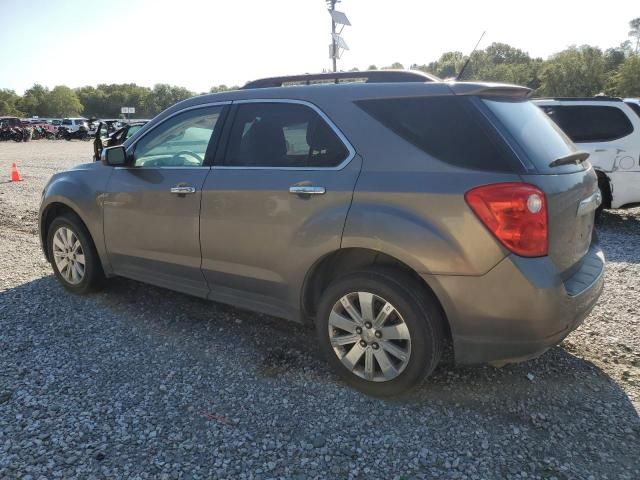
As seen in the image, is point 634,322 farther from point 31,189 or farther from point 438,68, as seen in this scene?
point 438,68

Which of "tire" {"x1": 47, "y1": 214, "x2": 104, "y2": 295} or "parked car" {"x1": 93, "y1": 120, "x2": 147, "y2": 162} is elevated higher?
"parked car" {"x1": 93, "y1": 120, "x2": 147, "y2": 162}

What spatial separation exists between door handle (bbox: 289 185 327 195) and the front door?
830 millimetres

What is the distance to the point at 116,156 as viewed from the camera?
13.2ft

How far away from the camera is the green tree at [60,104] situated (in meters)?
121

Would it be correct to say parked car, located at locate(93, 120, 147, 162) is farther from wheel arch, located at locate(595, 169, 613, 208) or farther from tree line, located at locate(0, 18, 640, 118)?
tree line, located at locate(0, 18, 640, 118)

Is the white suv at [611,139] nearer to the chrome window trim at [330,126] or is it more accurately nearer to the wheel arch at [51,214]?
the chrome window trim at [330,126]

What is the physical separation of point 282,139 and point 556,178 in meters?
1.67

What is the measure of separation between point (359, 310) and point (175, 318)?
1923 mm

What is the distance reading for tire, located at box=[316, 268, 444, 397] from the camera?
279 cm

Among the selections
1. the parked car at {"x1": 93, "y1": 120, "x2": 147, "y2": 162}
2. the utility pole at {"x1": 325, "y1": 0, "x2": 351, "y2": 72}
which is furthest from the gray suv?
the utility pole at {"x1": 325, "y1": 0, "x2": 351, "y2": 72}

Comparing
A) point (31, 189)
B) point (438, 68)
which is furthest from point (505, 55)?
point (31, 189)

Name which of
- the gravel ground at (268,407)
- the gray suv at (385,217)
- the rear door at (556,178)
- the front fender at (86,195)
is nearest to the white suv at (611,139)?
the gravel ground at (268,407)

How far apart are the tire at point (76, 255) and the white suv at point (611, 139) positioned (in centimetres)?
607

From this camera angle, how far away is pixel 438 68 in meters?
119
